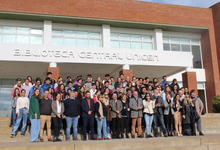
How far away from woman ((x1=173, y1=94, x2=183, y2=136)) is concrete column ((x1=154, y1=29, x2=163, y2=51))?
11719 millimetres

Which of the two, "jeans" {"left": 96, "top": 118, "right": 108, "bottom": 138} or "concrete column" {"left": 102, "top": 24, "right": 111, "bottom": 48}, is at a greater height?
"concrete column" {"left": 102, "top": 24, "right": 111, "bottom": 48}

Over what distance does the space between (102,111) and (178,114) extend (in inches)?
121

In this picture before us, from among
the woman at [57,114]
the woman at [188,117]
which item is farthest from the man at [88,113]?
the woman at [188,117]

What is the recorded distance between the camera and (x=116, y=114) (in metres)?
8.75

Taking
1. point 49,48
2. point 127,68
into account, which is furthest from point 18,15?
point 127,68

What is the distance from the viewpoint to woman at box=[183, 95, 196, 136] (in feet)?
30.6

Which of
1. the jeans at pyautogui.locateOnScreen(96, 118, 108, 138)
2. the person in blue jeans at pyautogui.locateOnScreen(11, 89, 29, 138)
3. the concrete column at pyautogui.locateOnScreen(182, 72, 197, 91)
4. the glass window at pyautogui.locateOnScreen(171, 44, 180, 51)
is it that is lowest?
the jeans at pyautogui.locateOnScreen(96, 118, 108, 138)

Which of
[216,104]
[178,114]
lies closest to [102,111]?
[178,114]

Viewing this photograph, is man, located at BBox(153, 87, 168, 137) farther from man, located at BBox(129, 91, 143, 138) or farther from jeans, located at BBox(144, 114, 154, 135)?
man, located at BBox(129, 91, 143, 138)

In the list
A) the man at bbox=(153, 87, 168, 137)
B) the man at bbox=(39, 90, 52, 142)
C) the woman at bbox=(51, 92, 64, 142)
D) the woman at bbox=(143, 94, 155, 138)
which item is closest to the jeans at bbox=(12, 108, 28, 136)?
the man at bbox=(39, 90, 52, 142)

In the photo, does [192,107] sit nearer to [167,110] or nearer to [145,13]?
[167,110]

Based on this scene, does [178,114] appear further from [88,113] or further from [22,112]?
[22,112]

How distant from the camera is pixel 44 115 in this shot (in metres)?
8.00

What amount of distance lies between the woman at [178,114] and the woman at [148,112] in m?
0.96
